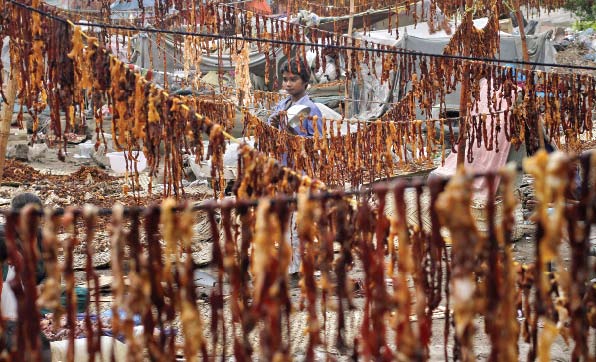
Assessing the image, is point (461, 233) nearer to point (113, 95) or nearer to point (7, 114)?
point (113, 95)

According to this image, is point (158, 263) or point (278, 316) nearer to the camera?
point (278, 316)

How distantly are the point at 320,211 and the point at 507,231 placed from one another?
0.66m

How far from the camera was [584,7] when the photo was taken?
78.2 ft

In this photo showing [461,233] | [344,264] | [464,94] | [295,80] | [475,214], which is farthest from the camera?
[475,214]

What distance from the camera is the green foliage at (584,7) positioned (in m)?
23.3

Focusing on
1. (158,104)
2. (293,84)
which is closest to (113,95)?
(158,104)

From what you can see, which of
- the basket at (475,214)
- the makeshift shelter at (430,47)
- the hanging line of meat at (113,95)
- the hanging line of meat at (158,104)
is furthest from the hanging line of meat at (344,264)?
the makeshift shelter at (430,47)

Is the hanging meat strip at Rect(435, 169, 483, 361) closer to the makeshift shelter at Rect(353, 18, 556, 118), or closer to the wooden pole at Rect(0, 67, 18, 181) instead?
the wooden pole at Rect(0, 67, 18, 181)

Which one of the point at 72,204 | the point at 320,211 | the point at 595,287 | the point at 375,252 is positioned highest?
the point at 320,211

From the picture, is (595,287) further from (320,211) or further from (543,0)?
(543,0)

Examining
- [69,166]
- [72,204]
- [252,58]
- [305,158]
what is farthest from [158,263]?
[252,58]

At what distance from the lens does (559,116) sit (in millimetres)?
7871

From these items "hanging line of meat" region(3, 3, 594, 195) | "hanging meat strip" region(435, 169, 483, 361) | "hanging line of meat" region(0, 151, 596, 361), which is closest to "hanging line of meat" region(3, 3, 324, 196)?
"hanging line of meat" region(3, 3, 594, 195)

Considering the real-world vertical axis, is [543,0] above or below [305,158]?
above
